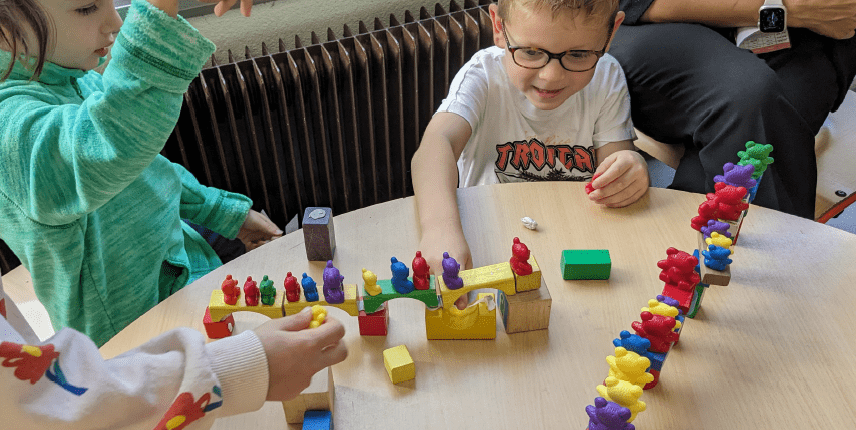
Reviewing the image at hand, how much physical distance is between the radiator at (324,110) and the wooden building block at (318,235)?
0.72 metres

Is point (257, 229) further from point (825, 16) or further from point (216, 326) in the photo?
point (825, 16)

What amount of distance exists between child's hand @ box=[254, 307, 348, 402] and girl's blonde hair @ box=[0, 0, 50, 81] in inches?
18.4

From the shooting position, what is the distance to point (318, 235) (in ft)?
2.82

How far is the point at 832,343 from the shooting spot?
0.76 metres

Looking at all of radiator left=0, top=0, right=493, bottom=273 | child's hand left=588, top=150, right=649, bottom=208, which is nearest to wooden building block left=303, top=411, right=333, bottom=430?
child's hand left=588, top=150, right=649, bottom=208

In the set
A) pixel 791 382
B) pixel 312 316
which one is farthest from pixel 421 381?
pixel 791 382

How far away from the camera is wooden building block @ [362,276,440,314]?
0.73 metres

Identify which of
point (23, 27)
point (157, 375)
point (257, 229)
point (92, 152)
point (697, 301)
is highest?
point (23, 27)

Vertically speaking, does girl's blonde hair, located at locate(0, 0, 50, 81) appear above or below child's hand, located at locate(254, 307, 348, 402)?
above

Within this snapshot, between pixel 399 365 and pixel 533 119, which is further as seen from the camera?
pixel 533 119

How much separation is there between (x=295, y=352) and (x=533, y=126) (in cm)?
80

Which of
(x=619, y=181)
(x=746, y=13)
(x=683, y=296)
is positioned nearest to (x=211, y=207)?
(x=619, y=181)

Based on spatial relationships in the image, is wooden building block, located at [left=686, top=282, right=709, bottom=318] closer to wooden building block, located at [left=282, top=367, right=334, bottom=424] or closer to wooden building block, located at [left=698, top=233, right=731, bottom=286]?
wooden building block, located at [left=698, top=233, right=731, bottom=286]

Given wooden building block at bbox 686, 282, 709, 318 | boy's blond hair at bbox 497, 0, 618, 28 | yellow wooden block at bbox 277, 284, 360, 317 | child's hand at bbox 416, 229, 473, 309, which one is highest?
boy's blond hair at bbox 497, 0, 618, 28
